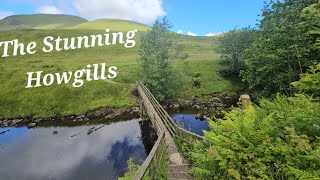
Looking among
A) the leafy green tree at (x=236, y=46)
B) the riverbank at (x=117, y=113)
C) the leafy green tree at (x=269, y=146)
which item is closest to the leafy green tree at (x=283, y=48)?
the riverbank at (x=117, y=113)

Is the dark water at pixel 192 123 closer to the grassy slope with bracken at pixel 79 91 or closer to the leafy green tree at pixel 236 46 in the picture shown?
the grassy slope with bracken at pixel 79 91

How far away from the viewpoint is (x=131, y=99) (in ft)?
151

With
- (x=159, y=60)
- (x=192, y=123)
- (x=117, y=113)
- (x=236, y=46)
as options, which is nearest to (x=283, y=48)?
(x=192, y=123)

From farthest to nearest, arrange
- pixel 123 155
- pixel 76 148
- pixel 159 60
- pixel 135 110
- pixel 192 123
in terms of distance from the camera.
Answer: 1. pixel 159 60
2. pixel 135 110
3. pixel 192 123
4. pixel 76 148
5. pixel 123 155

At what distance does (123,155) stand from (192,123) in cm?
1226

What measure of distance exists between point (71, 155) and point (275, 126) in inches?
947

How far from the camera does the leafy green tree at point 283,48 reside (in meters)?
24.5

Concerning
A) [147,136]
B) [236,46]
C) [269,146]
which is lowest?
[147,136]

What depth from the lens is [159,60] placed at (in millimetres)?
44125

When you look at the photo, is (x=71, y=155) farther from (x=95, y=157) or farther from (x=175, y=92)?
(x=175, y=92)

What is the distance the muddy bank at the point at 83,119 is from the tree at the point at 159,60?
5.20 m

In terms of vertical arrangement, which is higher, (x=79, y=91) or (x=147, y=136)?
(x=79, y=91)

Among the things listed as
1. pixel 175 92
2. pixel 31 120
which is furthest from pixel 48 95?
pixel 175 92

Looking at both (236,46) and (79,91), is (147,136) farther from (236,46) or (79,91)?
(236,46)
